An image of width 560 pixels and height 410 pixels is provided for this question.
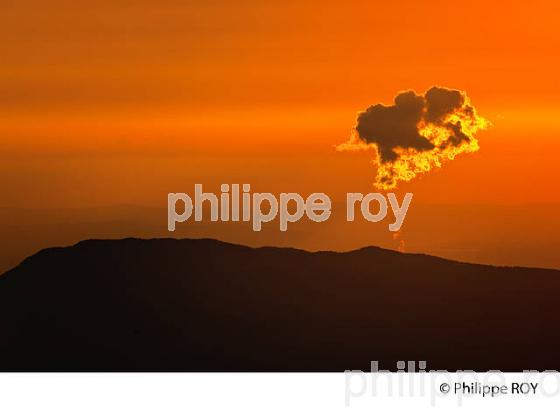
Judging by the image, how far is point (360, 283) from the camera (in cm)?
9606

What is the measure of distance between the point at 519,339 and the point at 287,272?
86.4 ft

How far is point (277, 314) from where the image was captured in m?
84.9

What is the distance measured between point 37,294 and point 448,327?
180ft

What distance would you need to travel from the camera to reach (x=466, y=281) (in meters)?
88.9

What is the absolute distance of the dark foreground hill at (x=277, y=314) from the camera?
246 ft

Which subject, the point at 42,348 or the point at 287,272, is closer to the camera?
the point at 42,348

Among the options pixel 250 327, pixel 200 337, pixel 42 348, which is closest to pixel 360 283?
pixel 250 327

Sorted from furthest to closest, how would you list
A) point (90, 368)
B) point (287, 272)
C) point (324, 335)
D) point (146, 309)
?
point (287, 272) → point (146, 309) → point (324, 335) → point (90, 368)

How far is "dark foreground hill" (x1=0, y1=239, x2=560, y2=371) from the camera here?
246 ft

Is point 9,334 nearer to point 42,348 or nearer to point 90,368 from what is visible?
point 42,348

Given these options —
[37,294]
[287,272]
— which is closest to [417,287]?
[287,272]

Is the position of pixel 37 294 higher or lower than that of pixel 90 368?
higher

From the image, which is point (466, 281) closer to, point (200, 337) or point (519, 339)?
point (519, 339)

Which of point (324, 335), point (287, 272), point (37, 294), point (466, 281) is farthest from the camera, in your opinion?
point (37, 294)
